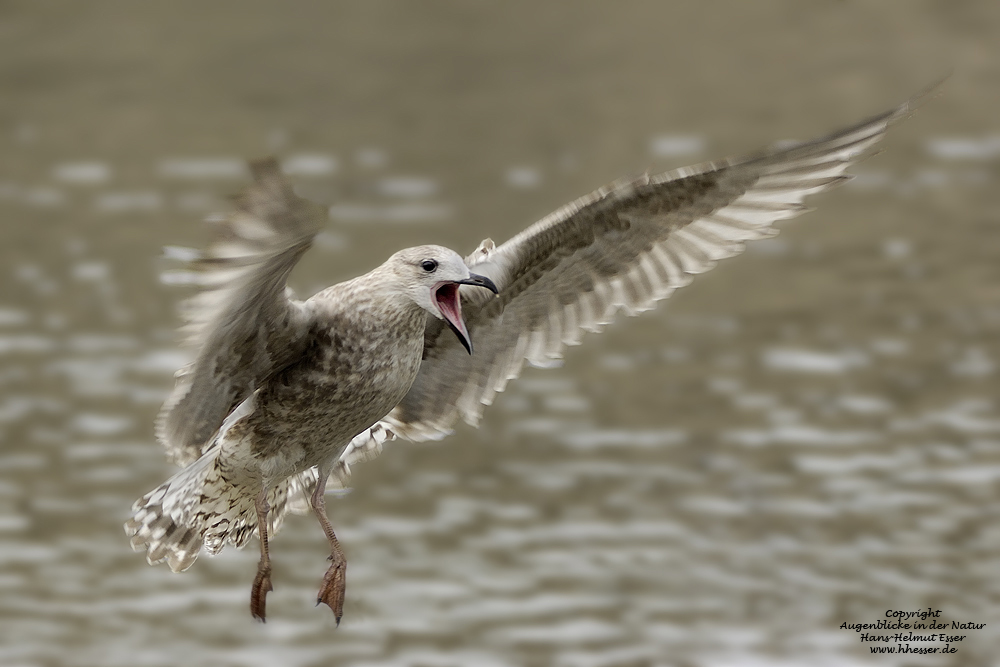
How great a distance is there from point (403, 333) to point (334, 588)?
109 centimetres

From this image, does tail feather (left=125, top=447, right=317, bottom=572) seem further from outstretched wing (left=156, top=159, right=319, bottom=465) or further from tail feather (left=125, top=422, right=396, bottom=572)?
outstretched wing (left=156, top=159, right=319, bottom=465)

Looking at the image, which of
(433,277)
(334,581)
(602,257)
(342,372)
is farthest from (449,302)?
(334,581)

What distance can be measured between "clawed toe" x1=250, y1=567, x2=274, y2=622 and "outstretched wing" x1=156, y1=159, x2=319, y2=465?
64cm

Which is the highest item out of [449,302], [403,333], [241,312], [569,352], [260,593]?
[569,352]

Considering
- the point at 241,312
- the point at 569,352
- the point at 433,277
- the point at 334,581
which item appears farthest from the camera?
the point at 569,352

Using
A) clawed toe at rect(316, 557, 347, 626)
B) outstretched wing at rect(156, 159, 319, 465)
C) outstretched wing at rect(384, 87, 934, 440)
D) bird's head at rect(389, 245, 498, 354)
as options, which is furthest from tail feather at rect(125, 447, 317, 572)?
bird's head at rect(389, 245, 498, 354)

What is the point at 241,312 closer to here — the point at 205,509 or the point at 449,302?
the point at 449,302

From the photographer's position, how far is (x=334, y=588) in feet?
20.5

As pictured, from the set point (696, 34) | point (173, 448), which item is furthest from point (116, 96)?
point (173, 448)

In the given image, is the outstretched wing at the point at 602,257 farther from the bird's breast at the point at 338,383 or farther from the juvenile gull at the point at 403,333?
the bird's breast at the point at 338,383

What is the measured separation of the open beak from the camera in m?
6.05

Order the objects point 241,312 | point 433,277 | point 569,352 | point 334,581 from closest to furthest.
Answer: point 241,312
point 433,277
point 334,581
point 569,352

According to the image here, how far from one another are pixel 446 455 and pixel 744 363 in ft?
9.03

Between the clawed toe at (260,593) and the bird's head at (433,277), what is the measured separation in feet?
4.07
